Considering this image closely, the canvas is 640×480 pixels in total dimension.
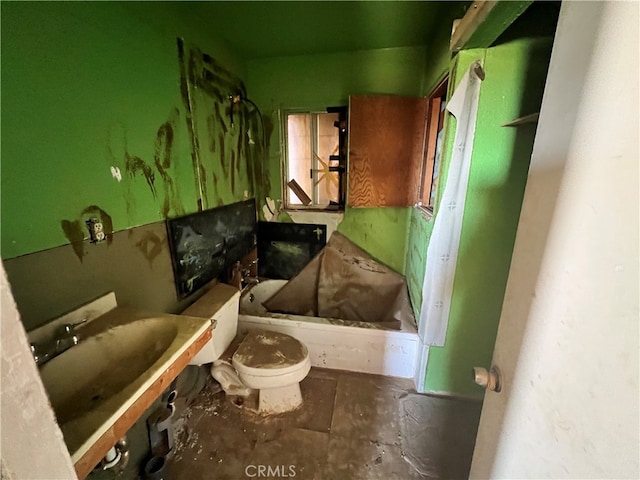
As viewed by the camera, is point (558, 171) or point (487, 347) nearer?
point (558, 171)

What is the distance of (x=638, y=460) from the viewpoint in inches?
11.8

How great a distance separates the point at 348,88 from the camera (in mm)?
2164

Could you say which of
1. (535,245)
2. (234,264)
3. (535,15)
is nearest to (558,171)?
(535,245)

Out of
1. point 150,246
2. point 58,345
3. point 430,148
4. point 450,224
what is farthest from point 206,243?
point 430,148

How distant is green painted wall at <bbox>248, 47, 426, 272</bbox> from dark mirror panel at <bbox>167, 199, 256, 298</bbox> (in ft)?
1.84

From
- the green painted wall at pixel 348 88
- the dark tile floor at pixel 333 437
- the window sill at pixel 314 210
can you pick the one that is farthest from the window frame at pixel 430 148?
the dark tile floor at pixel 333 437

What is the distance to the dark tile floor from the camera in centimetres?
126

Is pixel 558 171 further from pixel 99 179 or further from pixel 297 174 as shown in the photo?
pixel 297 174

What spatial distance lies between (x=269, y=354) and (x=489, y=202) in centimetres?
143

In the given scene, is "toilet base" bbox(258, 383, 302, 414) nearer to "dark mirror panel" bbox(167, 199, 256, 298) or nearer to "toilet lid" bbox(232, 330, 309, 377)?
"toilet lid" bbox(232, 330, 309, 377)

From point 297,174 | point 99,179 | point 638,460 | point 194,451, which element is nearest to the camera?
point 638,460

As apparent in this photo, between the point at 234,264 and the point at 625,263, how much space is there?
2028mm

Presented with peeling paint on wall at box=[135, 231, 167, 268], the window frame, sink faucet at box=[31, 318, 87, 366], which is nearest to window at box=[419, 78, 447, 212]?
the window frame

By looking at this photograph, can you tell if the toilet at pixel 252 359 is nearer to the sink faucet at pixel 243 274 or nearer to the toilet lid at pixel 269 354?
the toilet lid at pixel 269 354
